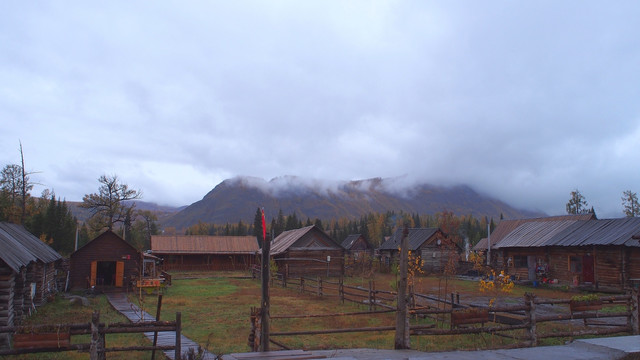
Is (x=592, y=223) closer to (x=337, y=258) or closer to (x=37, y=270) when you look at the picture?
(x=337, y=258)

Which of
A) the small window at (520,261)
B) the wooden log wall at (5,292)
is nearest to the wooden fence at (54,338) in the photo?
the wooden log wall at (5,292)

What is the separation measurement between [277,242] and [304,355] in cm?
4527

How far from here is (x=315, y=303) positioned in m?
26.2

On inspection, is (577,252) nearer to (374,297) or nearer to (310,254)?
(374,297)

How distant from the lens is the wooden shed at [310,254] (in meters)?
46.6

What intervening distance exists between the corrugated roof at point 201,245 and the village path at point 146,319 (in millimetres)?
28889

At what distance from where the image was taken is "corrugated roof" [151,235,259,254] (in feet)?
201

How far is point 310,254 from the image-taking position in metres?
47.6

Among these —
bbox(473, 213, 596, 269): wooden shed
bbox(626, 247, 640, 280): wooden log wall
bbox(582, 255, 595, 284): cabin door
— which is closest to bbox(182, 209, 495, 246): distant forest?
bbox(473, 213, 596, 269): wooden shed

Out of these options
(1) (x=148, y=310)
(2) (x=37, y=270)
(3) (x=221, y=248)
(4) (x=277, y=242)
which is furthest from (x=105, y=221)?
(1) (x=148, y=310)

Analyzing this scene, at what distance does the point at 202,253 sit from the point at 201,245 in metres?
2.37

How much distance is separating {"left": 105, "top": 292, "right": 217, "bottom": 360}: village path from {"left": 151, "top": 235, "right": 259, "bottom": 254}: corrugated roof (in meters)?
28.9

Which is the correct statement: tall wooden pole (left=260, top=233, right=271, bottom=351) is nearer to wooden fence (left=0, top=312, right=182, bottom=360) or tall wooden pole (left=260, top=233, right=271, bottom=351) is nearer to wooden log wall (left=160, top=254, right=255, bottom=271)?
wooden fence (left=0, top=312, right=182, bottom=360)

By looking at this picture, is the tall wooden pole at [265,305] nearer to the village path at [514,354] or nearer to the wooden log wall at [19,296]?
the village path at [514,354]
